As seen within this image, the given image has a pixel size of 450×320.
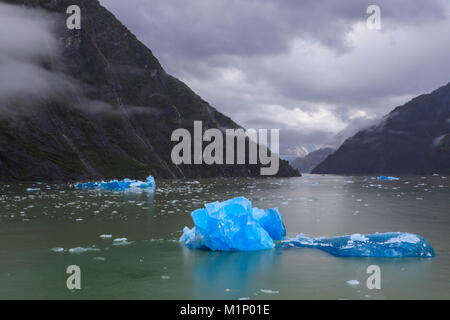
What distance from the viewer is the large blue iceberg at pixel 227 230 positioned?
44.0ft

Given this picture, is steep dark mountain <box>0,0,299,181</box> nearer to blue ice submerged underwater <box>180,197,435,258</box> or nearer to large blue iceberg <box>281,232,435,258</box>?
blue ice submerged underwater <box>180,197,435,258</box>

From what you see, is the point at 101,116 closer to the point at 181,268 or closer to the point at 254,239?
the point at 254,239

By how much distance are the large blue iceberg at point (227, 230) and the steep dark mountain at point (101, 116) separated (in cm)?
7394

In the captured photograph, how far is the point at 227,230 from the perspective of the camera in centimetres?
1342

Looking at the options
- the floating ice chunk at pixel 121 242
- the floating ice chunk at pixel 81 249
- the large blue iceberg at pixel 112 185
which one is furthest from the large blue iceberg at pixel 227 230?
the large blue iceberg at pixel 112 185

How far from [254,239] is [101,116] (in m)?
110

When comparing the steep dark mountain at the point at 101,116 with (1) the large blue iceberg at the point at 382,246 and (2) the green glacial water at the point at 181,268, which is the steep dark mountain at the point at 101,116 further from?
(1) the large blue iceberg at the point at 382,246

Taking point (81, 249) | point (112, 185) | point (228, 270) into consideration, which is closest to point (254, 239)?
point (228, 270)

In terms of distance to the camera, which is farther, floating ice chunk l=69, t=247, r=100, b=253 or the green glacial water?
floating ice chunk l=69, t=247, r=100, b=253

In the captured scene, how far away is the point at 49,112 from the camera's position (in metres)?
97.6

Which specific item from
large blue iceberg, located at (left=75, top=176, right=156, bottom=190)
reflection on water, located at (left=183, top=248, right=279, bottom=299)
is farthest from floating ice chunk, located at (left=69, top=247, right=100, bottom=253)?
large blue iceberg, located at (left=75, top=176, right=156, bottom=190)

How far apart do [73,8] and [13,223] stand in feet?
428

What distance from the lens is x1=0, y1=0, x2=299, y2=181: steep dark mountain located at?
84.8m
